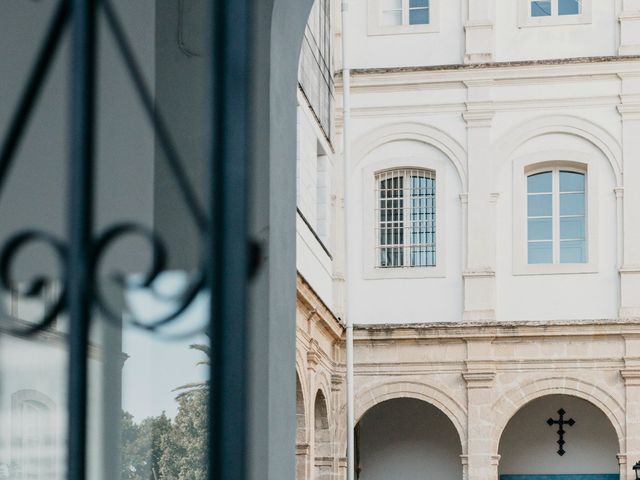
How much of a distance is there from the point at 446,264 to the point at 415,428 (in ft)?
9.35

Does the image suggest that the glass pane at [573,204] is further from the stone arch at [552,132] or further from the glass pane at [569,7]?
the glass pane at [569,7]

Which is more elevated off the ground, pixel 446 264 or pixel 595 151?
pixel 595 151

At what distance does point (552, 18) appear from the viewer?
69.5ft

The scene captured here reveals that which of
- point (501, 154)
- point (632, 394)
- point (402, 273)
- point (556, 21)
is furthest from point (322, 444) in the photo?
point (556, 21)

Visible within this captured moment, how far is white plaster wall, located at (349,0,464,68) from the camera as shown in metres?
21.2

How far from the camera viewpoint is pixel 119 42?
5.76ft

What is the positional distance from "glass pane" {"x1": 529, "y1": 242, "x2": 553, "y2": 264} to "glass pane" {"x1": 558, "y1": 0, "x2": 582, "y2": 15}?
337cm

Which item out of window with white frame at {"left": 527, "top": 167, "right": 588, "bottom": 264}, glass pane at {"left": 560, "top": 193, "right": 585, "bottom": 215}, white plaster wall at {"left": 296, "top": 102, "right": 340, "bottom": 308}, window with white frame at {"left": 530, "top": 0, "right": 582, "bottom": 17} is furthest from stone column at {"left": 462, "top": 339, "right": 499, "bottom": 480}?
window with white frame at {"left": 530, "top": 0, "right": 582, "bottom": 17}

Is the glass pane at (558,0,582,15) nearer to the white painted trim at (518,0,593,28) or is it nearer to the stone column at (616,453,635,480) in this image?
the white painted trim at (518,0,593,28)

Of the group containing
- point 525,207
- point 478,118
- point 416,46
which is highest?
point 416,46

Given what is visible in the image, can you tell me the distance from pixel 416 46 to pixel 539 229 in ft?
10.4

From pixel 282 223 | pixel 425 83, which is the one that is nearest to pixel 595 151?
pixel 425 83

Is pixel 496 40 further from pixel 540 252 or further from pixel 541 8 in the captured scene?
pixel 540 252

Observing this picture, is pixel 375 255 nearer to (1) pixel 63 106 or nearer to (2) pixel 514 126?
(2) pixel 514 126
